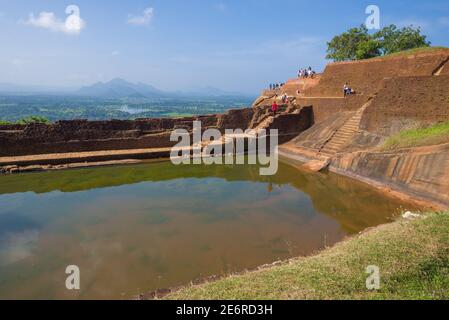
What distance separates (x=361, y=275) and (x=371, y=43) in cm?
2162

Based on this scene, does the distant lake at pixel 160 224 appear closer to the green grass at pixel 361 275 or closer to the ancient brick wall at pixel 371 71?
the green grass at pixel 361 275

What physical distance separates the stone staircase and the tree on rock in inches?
429

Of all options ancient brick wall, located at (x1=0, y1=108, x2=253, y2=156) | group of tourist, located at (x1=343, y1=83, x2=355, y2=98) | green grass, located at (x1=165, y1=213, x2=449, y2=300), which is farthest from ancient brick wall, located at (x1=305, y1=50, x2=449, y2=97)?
green grass, located at (x1=165, y1=213, x2=449, y2=300)

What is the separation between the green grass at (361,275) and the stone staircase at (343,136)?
751cm

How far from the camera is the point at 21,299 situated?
4477 mm

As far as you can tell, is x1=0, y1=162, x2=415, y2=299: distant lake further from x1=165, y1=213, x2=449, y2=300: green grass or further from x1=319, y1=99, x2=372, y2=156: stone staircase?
x1=319, y1=99, x2=372, y2=156: stone staircase

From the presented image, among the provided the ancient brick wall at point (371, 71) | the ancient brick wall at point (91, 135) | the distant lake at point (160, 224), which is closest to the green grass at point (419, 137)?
the distant lake at point (160, 224)

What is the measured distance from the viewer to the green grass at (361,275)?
3.29 metres

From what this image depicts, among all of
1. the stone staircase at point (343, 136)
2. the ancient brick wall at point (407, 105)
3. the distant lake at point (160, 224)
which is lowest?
the distant lake at point (160, 224)

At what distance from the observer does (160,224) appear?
689 centimetres

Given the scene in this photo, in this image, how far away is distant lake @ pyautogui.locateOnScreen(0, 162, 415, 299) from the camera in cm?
504

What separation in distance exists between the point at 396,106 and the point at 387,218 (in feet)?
18.0
